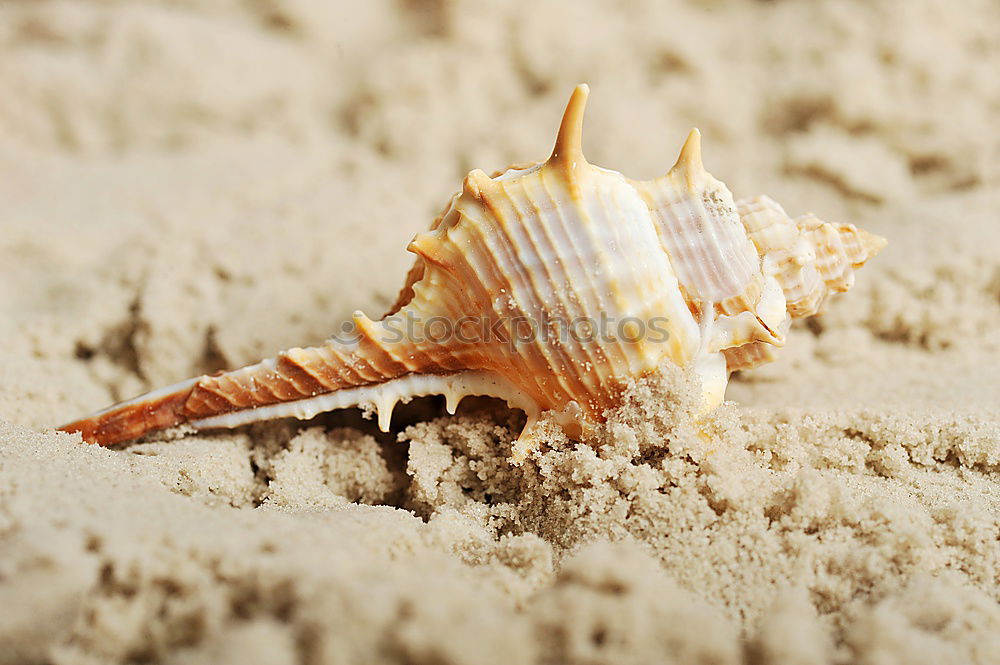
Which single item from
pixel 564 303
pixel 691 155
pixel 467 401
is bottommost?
pixel 467 401

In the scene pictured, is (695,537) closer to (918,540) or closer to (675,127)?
(918,540)

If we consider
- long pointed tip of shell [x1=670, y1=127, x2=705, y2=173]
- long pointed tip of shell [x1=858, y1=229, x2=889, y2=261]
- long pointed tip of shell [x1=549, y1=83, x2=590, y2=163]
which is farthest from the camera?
long pointed tip of shell [x1=858, y1=229, x2=889, y2=261]

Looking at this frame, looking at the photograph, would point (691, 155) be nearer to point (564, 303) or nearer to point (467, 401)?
point (564, 303)

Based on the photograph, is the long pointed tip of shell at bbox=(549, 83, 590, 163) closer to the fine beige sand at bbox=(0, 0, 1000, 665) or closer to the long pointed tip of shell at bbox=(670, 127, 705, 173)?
the long pointed tip of shell at bbox=(670, 127, 705, 173)

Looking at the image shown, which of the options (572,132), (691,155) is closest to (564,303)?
(572,132)

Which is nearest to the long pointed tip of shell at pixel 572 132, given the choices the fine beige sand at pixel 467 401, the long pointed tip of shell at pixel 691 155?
the long pointed tip of shell at pixel 691 155

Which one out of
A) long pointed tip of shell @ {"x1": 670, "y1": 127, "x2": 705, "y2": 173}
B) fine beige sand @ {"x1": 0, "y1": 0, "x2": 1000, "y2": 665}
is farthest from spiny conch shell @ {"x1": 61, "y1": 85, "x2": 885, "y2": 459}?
fine beige sand @ {"x1": 0, "y1": 0, "x2": 1000, "y2": 665}
